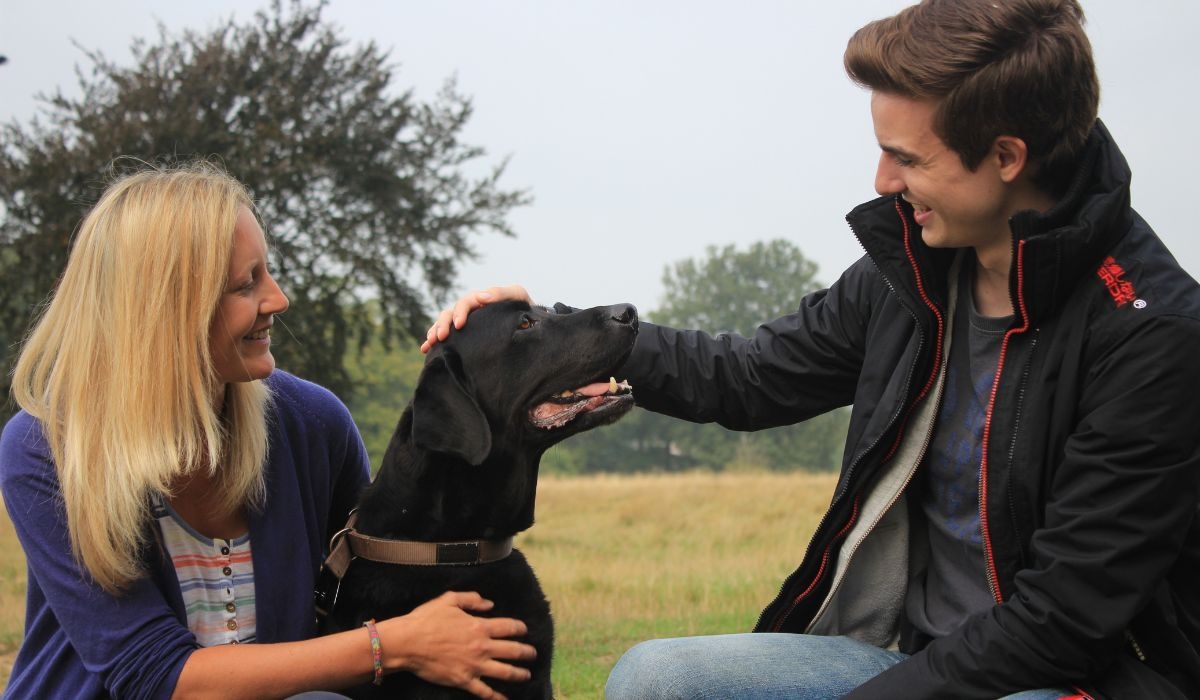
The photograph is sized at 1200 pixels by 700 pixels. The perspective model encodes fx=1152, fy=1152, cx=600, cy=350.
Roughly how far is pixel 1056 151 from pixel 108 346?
7.43 ft

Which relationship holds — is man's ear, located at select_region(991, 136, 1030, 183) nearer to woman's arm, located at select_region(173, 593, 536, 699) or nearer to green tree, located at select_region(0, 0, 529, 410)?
woman's arm, located at select_region(173, 593, 536, 699)

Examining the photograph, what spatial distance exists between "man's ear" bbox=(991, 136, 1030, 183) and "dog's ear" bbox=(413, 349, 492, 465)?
4.71 feet

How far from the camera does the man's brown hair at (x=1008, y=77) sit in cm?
253

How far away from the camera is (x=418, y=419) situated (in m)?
3.04

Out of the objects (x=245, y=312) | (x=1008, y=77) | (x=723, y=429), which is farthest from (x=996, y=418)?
(x=723, y=429)

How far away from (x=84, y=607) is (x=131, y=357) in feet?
1.96

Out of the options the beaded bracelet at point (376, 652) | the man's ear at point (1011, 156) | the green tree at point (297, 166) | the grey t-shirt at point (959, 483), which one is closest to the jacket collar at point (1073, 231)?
the man's ear at point (1011, 156)

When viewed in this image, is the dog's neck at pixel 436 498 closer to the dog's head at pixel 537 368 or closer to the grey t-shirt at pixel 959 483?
the dog's head at pixel 537 368

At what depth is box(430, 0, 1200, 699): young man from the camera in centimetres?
235

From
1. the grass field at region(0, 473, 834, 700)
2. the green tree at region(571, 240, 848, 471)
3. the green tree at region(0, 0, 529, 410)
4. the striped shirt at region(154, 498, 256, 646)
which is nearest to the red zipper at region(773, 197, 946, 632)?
the striped shirt at region(154, 498, 256, 646)

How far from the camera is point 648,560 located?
998 cm

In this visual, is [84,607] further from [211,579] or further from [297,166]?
[297,166]

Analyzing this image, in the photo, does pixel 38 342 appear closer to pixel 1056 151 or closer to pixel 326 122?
pixel 1056 151

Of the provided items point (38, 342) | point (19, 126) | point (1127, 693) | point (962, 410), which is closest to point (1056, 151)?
point (962, 410)
